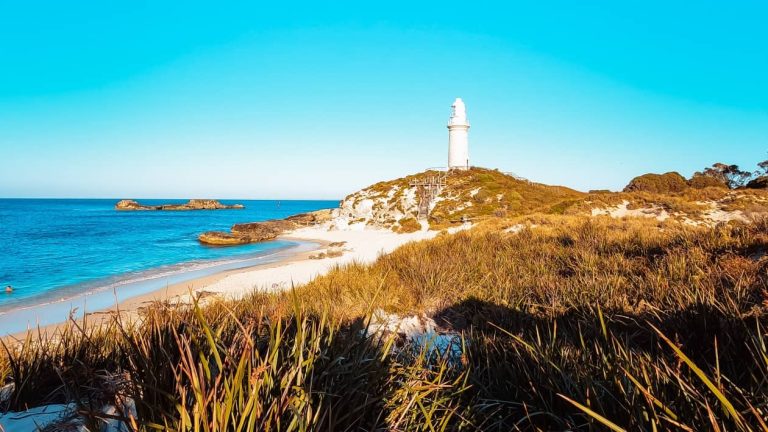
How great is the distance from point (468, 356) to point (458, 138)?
4705 cm

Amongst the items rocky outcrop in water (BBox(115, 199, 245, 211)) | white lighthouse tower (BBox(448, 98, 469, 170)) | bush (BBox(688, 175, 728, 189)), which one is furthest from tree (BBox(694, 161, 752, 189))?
rocky outcrop in water (BBox(115, 199, 245, 211))

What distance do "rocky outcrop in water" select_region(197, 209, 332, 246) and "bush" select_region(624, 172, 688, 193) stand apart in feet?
105

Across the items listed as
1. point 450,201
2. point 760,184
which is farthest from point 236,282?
point 760,184

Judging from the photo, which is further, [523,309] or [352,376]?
[523,309]

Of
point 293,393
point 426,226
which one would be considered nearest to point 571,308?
point 293,393

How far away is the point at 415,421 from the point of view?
2.01 meters

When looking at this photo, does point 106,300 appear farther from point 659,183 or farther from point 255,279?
point 659,183

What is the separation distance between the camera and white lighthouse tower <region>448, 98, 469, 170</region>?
4725cm

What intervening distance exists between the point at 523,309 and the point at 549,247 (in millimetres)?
4702

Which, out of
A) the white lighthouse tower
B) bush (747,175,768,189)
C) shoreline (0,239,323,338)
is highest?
the white lighthouse tower

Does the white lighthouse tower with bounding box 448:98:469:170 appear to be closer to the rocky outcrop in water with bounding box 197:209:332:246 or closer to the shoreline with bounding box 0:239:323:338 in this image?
the rocky outcrop in water with bounding box 197:209:332:246

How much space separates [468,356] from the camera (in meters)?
2.90

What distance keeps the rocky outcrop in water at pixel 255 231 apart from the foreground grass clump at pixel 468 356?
26.8 metres

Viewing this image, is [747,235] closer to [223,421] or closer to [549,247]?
[549,247]
